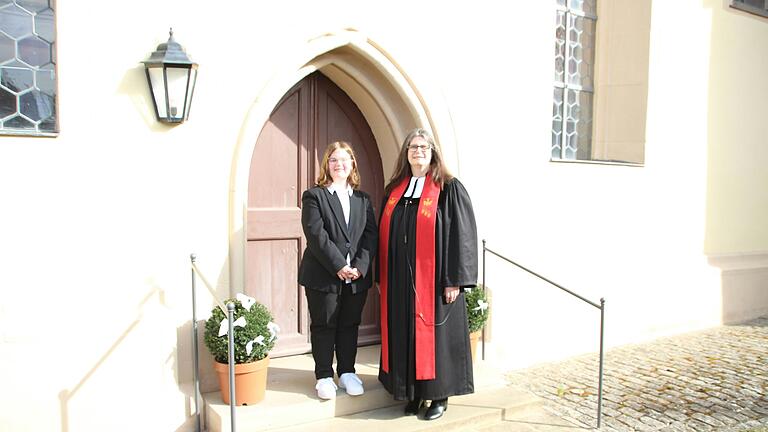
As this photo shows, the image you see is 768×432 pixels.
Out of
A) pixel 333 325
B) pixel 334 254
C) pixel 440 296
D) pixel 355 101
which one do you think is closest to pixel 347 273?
pixel 334 254

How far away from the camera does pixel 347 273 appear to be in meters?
3.80

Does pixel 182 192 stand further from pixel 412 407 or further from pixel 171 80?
pixel 412 407

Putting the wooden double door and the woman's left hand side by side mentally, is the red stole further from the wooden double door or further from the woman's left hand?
the wooden double door

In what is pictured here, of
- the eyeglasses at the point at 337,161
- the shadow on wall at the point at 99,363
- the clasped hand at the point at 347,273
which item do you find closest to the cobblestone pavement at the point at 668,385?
the clasped hand at the point at 347,273

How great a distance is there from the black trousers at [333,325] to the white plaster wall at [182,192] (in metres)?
0.72

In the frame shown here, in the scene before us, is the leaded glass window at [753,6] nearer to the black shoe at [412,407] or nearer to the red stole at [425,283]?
the red stole at [425,283]

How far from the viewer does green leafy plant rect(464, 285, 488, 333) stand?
4672mm

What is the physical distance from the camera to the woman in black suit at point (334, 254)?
12.5ft

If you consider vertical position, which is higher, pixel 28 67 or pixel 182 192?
pixel 28 67

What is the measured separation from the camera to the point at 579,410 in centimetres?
461

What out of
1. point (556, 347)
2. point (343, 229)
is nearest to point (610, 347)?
point (556, 347)

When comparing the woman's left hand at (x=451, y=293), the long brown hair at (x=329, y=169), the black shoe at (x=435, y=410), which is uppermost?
the long brown hair at (x=329, y=169)

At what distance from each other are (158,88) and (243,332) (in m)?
1.56

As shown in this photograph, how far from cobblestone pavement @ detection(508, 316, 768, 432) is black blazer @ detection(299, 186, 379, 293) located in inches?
74.9
